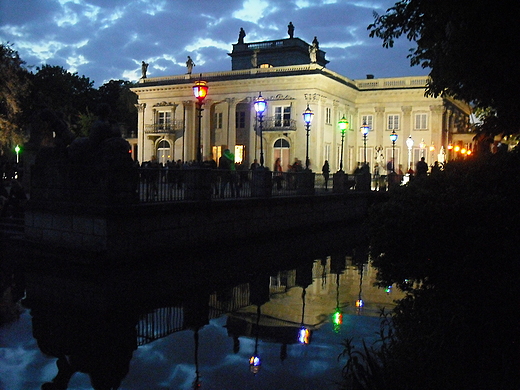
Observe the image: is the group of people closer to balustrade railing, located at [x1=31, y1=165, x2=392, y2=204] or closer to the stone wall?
the stone wall

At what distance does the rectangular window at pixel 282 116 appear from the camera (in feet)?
173

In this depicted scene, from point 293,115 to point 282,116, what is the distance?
129 centimetres

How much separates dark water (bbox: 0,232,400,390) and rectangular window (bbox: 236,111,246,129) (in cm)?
4244

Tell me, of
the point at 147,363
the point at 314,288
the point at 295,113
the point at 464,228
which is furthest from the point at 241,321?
the point at 295,113

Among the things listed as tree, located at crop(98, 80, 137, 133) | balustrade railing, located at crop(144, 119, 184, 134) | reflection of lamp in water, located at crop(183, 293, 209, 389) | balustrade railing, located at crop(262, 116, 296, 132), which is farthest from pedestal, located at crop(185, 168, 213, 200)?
tree, located at crop(98, 80, 137, 133)

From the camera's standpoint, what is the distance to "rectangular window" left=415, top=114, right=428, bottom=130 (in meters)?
55.5

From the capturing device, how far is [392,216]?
6.96m

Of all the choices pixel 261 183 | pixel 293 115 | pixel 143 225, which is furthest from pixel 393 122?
pixel 143 225

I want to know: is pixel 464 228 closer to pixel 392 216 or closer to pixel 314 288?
pixel 392 216

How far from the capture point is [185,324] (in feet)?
29.0

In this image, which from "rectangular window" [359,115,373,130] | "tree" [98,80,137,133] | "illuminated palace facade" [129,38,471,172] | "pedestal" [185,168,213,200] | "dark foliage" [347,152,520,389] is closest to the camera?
"dark foliage" [347,152,520,389]

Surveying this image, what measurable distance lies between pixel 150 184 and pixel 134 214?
1303 millimetres

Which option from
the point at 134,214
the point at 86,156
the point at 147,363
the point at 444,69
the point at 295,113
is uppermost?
the point at 295,113

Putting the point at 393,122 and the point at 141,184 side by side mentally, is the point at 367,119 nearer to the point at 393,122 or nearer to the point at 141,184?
the point at 393,122
